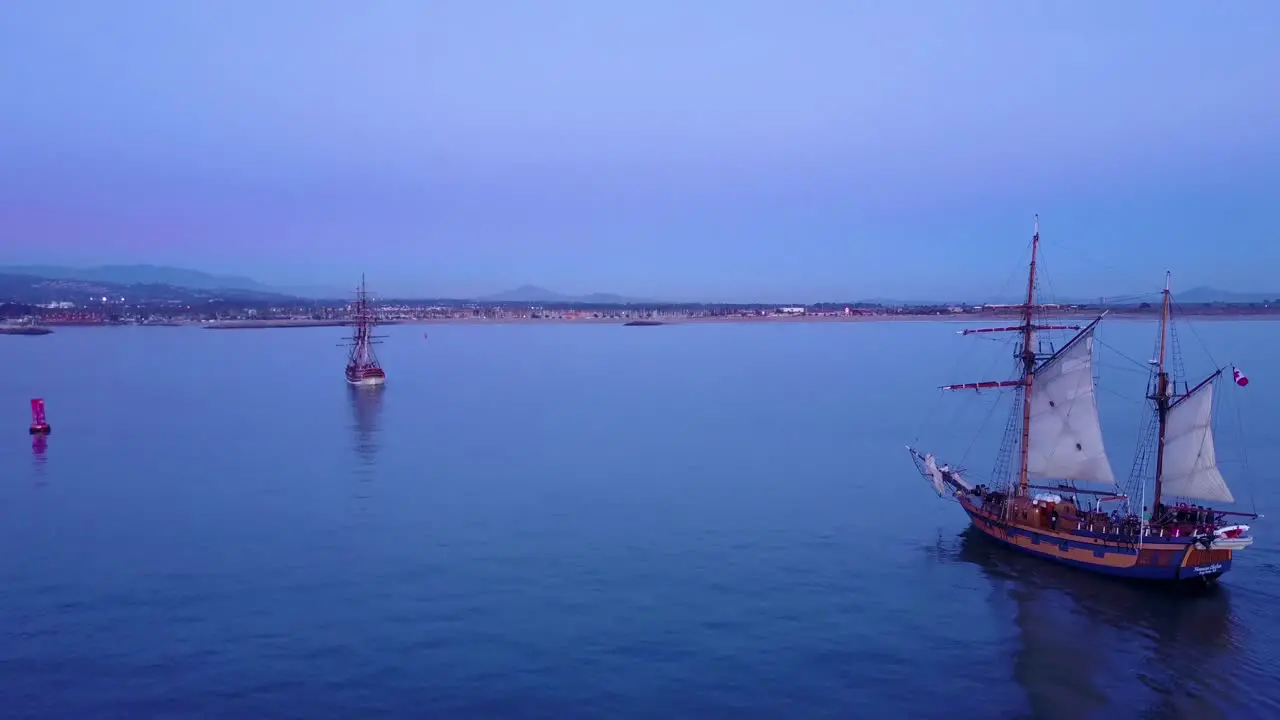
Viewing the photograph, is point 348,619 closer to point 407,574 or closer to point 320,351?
point 407,574

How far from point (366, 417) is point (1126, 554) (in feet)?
147

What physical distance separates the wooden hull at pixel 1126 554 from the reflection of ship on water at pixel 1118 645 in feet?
1.07

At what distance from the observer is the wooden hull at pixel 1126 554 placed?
26.6 m

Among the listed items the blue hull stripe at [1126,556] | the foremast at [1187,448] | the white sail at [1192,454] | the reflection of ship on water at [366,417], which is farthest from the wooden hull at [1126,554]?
the reflection of ship on water at [366,417]

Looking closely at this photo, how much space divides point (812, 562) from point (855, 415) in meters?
32.3

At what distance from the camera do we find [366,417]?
2393 inches

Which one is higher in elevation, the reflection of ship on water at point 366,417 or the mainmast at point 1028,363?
the mainmast at point 1028,363

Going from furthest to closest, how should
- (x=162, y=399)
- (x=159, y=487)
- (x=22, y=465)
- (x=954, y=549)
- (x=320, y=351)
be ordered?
(x=320, y=351)
(x=162, y=399)
(x=22, y=465)
(x=159, y=487)
(x=954, y=549)

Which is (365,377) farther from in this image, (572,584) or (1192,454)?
(1192,454)

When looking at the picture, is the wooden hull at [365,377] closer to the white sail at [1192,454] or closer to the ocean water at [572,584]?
the ocean water at [572,584]

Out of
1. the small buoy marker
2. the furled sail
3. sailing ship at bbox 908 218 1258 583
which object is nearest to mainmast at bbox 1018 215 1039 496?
sailing ship at bbox 908 218 1258 583

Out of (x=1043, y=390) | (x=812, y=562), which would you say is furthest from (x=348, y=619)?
(x=1043, y=390)

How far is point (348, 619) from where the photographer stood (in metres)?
23.8

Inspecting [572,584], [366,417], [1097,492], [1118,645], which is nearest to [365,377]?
[366,417]
